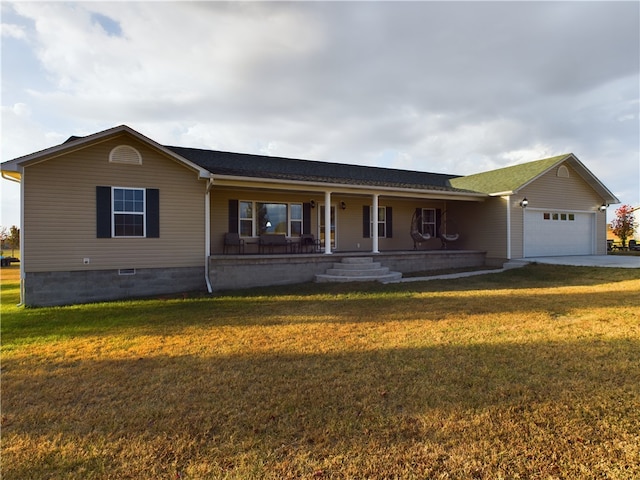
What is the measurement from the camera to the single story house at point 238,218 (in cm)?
889

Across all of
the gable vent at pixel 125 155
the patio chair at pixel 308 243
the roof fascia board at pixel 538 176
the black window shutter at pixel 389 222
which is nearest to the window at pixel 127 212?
the gable vent at pixel 125 155

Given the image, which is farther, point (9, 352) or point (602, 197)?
point (602, 197)

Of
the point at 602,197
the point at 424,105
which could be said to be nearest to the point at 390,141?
the point at 424,105

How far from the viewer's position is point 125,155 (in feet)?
31.0

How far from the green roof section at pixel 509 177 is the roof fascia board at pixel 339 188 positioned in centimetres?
85

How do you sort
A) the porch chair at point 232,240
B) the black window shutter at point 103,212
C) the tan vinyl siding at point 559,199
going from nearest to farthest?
the black window shutter at point 103,212, the porch chair at point 232,240, the tan vinyl siding at point 559,199

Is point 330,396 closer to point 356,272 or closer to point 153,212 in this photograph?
point 356,272

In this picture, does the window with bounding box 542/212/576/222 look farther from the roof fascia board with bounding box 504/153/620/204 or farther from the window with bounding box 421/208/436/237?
the window with bounding box 421/208/436/237

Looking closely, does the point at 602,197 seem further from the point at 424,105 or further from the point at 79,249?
the point at 79,249

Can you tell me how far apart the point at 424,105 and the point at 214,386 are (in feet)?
51.2

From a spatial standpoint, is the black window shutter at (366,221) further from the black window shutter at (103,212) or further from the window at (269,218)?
the black window shutter at (103,212)

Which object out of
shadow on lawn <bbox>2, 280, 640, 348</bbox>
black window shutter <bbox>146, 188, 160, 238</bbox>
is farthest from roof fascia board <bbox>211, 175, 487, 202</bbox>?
shadow on lawn <bbox>2, 280, 640, 348</bbox>

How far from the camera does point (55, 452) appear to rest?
252 cm

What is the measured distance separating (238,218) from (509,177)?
11.5m
